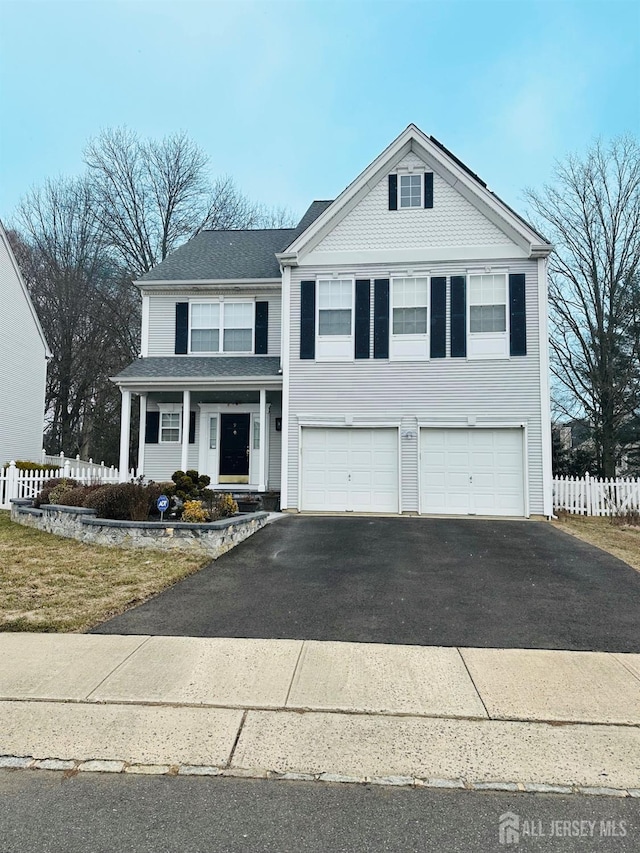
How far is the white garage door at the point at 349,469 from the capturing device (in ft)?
48.3

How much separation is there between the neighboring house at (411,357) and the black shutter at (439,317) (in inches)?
1.1

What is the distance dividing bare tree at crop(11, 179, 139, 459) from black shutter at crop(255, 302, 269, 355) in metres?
16.0

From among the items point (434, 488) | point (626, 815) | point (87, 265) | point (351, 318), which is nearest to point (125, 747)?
point (626, 815)

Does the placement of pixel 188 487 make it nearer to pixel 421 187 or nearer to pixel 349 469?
pixel 349 469

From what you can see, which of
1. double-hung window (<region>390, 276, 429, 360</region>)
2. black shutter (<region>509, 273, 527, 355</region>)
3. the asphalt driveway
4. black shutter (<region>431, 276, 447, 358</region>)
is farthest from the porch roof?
black shutter (<region>509, 273, 527, 355</region>)

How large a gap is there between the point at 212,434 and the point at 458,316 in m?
7.88

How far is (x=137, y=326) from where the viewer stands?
103 feet

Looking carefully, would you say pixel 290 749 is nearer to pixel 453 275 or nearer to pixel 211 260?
pixel 453 275

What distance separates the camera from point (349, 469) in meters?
14.9

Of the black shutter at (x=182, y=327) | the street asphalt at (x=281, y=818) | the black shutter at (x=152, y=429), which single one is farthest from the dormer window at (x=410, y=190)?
the street asphalt at (x=281, y=818)

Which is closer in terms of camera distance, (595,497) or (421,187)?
(421,187)

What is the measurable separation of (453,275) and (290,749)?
1313cm

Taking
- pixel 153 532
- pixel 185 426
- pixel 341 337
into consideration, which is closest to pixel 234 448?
pixel 185 426

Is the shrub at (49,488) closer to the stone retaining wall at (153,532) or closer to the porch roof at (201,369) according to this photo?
the stone retaining wall at (153,532)
